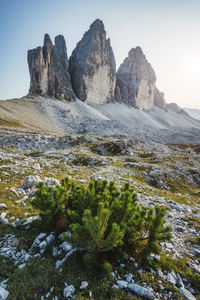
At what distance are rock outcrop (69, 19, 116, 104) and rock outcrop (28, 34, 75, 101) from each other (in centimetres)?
1423

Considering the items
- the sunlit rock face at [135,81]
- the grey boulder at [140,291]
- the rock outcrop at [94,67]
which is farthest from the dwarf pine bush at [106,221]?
the sunlit rock face at [135,81]

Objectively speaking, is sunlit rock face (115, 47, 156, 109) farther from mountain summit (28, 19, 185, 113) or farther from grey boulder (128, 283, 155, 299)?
grey boulder (128, 283, 155, 299)

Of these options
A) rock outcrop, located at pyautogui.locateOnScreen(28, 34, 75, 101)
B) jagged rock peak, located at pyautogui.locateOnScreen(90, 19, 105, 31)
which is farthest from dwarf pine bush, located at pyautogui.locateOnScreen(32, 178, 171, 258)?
jagged rock peak, located at pyautogui.locateOnScreen(90, 19, 105, 31)

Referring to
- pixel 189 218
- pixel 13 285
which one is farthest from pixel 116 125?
pixel 13 285

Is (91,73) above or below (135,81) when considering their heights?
below

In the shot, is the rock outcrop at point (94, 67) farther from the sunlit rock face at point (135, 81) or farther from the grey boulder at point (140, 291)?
the grey boulder at point (140, 291)

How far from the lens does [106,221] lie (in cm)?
341

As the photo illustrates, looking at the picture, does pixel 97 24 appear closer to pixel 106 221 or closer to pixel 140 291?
pixel 106 221

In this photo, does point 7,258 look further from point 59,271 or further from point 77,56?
point 77,56

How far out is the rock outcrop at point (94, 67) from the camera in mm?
122875

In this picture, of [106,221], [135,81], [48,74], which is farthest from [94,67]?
[106,221]

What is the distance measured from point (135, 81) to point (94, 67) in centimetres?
6074

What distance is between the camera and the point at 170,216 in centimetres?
848

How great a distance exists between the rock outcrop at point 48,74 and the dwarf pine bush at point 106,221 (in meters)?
102
